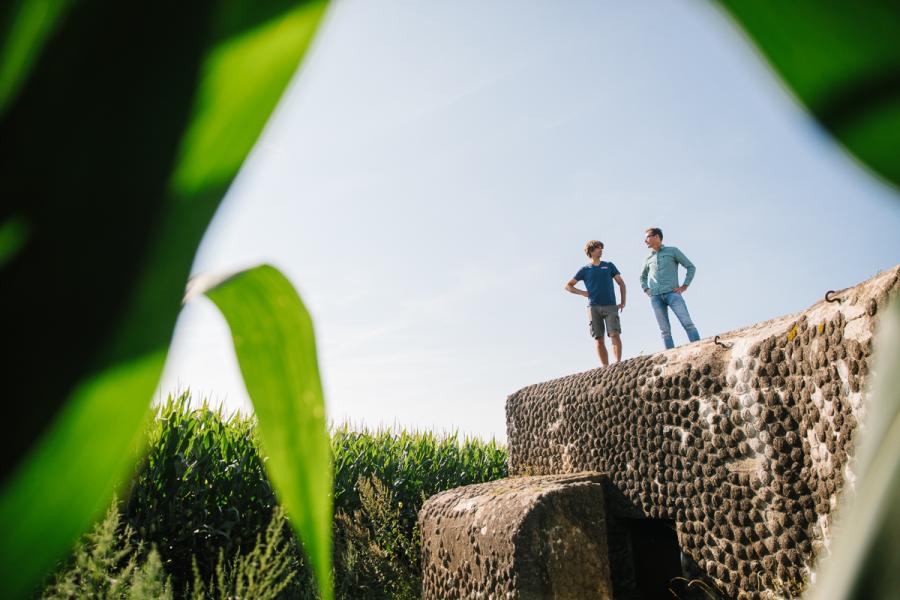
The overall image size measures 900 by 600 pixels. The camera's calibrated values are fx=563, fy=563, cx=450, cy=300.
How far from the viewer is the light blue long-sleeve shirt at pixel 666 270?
226 inches

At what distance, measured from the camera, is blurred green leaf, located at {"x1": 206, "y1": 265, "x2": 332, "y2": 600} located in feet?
0.64

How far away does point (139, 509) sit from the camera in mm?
3975

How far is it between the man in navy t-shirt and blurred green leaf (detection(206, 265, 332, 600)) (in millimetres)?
6083

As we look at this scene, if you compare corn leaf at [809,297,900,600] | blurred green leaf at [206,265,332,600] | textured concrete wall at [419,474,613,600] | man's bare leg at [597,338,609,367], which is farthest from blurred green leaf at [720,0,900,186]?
man's bare leg at [597,338,609,367]

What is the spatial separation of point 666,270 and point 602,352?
108 cm

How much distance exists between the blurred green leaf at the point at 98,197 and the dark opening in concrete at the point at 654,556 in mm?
3651

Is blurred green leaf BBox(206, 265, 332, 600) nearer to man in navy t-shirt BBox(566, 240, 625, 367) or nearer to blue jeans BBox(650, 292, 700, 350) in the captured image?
blue jeans BBox(650, 292, 700, 350)

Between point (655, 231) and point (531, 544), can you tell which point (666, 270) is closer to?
Result: point (655, 231)

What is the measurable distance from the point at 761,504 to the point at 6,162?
2.99 meters

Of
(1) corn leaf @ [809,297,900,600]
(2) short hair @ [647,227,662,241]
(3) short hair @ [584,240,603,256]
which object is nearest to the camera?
(1) corn leaf @ [809,297,900,600]

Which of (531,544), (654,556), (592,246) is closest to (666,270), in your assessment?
(592,246)

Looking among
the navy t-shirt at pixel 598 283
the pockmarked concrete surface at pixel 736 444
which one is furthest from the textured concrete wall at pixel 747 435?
the navy t-shirt at pixel 598 283

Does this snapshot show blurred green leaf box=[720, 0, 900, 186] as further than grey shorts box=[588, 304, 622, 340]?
No

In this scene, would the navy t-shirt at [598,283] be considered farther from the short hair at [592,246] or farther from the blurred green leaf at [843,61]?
the blurred green leaf at [843,61]
